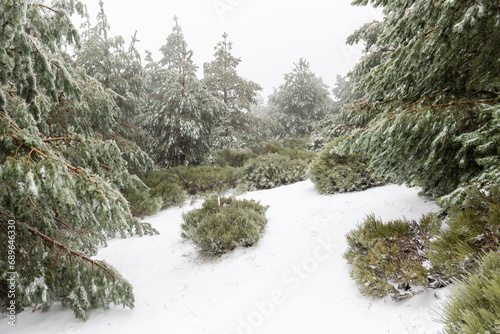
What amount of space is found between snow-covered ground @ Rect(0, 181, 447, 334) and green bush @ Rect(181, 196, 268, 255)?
195 millimetres

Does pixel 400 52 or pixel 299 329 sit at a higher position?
pixel 400 52

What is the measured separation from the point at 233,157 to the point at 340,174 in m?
6.64

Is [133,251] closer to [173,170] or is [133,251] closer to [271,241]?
[271,241]

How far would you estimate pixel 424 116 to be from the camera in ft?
8.01

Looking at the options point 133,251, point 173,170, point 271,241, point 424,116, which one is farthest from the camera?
point 173,170

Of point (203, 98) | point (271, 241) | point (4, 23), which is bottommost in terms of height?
point (271, 241)

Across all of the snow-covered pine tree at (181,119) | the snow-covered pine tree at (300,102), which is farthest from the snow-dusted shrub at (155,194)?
the snow-covered pine tree at (300,102)

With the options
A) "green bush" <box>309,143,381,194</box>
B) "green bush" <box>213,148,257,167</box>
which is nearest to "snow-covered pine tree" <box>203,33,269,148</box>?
→ "green bush" <box>213,148,257,167</box>

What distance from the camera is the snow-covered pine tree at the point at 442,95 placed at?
7.54 ft

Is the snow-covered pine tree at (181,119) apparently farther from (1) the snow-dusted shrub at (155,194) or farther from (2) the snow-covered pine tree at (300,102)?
(2) the snow-covered pine tree at (300,102)

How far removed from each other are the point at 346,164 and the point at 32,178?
6328mm

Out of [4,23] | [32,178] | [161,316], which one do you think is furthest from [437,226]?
[4,23]

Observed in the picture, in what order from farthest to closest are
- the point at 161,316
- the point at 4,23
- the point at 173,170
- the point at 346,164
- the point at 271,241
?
1. the point at 173,170
2. the point at 346,164
3. the point at 271,241
4. the point at 161,316
5. the point at 4,23

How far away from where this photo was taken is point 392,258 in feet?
Answer: 8.90
